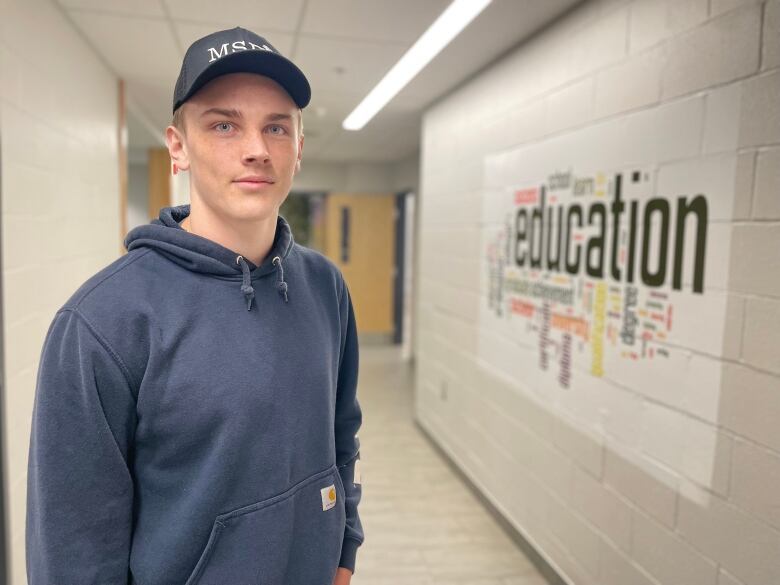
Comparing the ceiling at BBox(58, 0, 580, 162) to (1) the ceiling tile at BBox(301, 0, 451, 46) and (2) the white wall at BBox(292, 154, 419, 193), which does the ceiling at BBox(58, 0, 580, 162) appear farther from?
(2) the white wall at BBox(292, 154, 419, 193)

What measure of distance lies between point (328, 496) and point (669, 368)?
1257 mm

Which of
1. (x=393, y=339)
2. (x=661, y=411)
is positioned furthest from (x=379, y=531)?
(x=393, y=339)

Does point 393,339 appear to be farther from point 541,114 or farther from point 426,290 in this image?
point 541,114

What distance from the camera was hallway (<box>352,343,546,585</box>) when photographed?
2545 millimetres

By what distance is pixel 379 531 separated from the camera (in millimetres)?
2908

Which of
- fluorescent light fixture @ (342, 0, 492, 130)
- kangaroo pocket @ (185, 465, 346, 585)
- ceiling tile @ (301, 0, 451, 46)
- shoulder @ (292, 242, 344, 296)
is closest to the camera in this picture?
kangaroo pocket @ (185, 465, 346, 585)

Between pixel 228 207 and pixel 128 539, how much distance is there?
57cm

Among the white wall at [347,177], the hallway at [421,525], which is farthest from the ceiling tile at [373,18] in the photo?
the white wall at [347,177]

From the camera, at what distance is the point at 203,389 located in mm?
899

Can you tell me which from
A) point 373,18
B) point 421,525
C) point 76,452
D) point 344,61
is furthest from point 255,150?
point 421,525

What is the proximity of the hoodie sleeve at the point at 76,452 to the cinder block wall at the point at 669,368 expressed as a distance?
4.98ft

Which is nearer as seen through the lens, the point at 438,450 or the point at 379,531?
the point at 379,531

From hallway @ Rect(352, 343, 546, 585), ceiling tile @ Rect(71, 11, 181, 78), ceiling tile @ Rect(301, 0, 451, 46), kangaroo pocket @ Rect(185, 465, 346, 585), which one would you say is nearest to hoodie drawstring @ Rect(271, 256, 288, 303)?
Answer: kangaroo pocket @ Rect(185, 465, 346, 585)

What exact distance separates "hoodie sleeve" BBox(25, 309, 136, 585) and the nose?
36 cm
